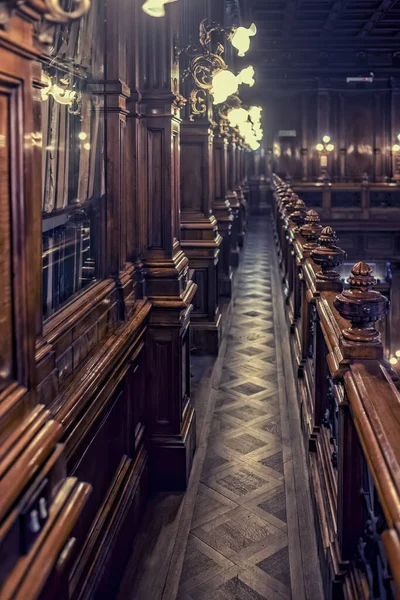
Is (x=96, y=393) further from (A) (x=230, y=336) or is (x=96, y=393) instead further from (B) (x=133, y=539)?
(A) (x=230, y=336)

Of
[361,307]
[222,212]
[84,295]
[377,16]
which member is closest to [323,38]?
[377,16]

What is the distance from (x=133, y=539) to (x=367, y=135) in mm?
20210

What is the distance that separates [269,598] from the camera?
104 inches

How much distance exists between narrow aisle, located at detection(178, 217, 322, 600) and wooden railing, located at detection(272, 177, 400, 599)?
0.23m

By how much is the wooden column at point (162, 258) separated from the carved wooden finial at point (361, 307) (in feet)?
5.04

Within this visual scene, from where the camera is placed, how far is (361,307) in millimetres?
2146

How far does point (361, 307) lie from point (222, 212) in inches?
242

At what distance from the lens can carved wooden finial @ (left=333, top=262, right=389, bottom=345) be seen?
7.06ft

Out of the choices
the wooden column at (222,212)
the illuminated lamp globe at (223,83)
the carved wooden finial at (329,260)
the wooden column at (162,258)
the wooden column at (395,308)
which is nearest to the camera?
the carved wooden finial at (329,260)

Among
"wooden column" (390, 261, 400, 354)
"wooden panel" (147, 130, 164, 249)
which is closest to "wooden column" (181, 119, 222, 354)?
"wooden panel" (147, 130, 164, 249)

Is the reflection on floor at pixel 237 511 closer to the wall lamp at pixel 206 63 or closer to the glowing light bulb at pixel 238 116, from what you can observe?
the wall lamp at pixel 206 63

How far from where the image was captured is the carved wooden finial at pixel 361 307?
7.06ft

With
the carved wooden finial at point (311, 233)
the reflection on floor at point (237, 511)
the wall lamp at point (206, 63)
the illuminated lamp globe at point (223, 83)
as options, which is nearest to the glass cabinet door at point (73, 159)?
the reflection on floor at point (237, 511)

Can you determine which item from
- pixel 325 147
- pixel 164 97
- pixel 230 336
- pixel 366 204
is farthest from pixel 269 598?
pixel 325 147
